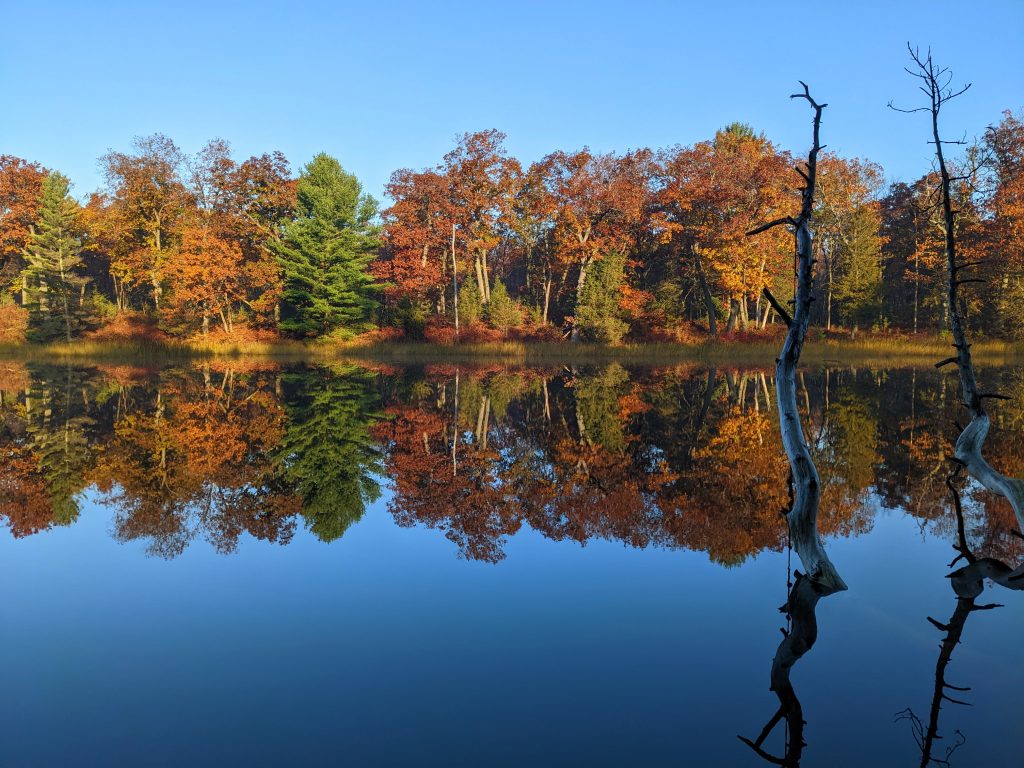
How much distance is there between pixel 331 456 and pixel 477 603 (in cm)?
659

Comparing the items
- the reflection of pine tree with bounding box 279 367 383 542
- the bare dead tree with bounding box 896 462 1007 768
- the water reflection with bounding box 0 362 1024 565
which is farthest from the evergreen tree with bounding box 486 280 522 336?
the bare dead tree with bounding box 896 462 1007 768

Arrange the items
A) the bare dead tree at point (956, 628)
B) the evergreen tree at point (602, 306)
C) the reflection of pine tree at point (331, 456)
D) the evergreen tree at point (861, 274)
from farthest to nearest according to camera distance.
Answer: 1. the evergreen tree at point (861, 274)
2. the evergreen tree at point (602, 306)
3. the reflection of pine tree at point (331, 456)
4. the bare dead tree at point (956, 628)

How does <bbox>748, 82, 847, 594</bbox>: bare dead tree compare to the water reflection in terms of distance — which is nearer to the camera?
<bbox>748, 82, 847, 594</bbox>: bare dead tree

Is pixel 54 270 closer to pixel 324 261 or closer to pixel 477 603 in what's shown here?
pixel 324 261

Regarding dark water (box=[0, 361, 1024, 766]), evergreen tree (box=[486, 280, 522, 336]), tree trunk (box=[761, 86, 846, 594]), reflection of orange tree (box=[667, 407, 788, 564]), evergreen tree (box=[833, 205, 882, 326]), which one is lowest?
dark water (box=[0, 361, 1024, 766])

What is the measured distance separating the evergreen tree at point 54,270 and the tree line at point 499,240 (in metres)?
0.13

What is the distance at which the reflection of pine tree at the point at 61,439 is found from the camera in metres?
9.54

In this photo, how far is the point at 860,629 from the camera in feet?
17.7

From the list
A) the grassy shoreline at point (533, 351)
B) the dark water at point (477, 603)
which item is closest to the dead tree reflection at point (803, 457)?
the dark water at point (477, 603)

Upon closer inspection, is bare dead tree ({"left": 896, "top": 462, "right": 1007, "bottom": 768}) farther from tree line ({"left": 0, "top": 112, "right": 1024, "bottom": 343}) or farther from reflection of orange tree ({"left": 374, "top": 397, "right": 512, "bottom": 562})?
tree line ({"left": 0, "top": 112, "right": 1024, "bottom": 343})

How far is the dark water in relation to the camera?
4.07m

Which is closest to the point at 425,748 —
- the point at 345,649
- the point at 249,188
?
the point at 345,649

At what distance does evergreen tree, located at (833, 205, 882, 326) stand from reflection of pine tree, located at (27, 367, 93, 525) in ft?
128

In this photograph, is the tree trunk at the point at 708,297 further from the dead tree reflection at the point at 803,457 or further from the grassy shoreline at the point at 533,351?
the dead tree reflection at the point at 803,457
